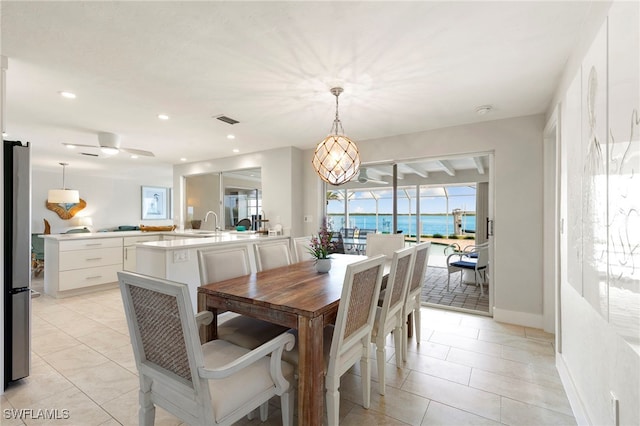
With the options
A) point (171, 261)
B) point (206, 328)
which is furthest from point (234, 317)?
point (171, 261)

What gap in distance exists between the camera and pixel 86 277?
456cm

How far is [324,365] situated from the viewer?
1585mm

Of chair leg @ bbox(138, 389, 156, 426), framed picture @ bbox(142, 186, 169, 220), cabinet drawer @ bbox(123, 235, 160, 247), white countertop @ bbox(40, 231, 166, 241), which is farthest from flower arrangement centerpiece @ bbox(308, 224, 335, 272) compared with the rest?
framed picture @ bbox(142, 186, 169, 220)

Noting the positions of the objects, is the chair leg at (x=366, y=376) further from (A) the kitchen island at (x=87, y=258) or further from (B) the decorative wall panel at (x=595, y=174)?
(A) the kitchen island at (x=87, y=258)

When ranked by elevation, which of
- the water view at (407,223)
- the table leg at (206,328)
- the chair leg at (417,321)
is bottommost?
the chair leg at (417,321)

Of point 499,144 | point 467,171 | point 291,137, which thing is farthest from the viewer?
point 467,171

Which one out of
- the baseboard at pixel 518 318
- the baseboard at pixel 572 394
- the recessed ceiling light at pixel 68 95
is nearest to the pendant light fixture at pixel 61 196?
the recessed ceiling light at pixel 68 95

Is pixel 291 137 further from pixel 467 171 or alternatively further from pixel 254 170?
pixel 467 171

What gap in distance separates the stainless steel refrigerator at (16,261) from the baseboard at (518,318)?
452cm

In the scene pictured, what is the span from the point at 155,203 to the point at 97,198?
1.59 meters

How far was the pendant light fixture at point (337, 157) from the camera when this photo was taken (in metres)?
2.56

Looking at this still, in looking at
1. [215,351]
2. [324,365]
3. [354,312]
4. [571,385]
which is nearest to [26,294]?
[215,351]

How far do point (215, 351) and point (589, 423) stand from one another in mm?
2117

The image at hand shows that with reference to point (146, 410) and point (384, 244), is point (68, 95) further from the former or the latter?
point (384, 244)
